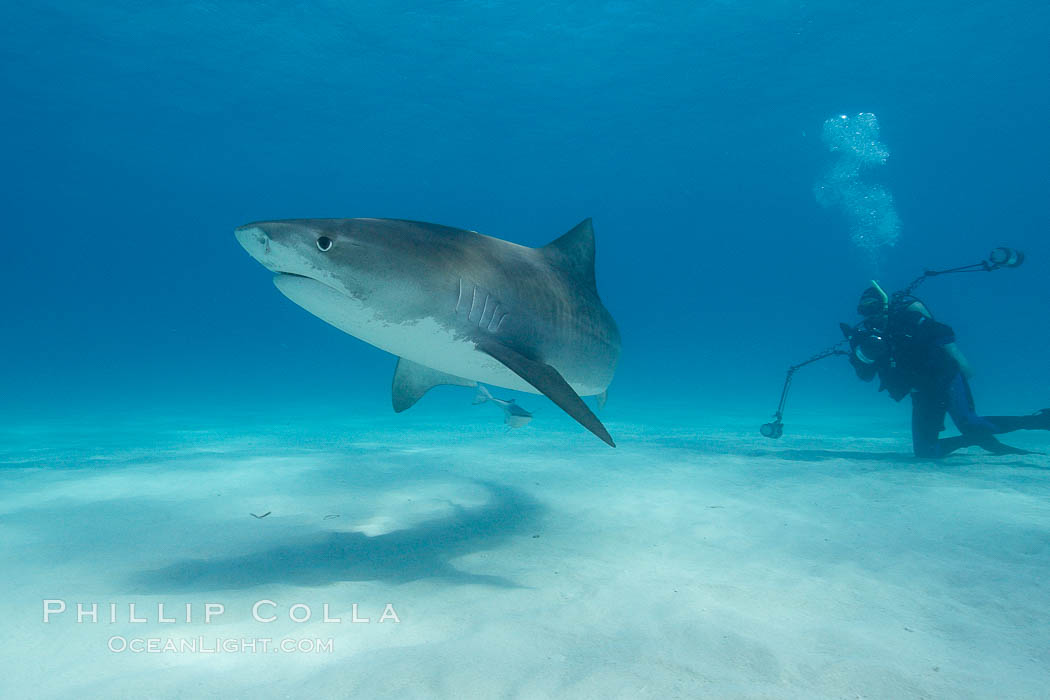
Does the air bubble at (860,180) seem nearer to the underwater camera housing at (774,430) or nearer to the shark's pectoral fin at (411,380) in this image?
the underwater camera housing at (774,430)

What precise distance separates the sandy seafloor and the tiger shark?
0.98 meters

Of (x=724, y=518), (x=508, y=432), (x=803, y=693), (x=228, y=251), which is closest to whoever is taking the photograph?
(x=803, y=693)

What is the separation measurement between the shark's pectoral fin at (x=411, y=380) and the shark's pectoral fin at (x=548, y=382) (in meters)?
1.35

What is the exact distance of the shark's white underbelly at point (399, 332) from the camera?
270 centimetres

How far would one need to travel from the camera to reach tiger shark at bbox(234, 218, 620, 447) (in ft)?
8.50

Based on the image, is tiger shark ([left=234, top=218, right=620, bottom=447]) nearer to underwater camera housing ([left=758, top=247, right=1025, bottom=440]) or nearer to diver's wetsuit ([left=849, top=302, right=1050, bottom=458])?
underwater camera housing ([left=758, top=247, right=1025, bottom=440])

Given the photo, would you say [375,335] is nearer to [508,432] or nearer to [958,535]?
[958,535]

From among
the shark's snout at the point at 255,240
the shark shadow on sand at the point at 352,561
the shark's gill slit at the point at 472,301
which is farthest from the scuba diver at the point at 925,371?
the shark's snout at the point at 255,240

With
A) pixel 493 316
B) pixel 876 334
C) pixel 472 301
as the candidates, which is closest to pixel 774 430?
pixel 876 334

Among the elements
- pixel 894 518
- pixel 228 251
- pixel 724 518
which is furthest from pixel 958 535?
pixel 228 251

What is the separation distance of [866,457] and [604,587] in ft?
22.6

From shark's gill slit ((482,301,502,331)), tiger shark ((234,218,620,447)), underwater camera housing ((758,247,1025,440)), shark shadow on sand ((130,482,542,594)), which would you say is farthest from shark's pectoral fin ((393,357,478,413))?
underwater camera housing ((758,247,1025,440))

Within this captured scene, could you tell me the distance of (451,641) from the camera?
2.09 metres

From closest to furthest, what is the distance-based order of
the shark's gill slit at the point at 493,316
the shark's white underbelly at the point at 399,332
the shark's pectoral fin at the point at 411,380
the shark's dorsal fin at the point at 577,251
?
the shark's white underbelly at the point at 399,332, the shark's gill slit at the point at 493,316, the shark's pectoral fin at the point at 411,380, the shark's dorsal fin at the point at 577,251
